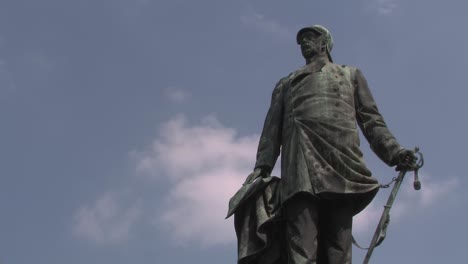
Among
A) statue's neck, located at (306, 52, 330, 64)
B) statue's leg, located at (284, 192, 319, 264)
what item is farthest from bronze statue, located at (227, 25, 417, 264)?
statue's neck, located at (306, 52, 330, 64)

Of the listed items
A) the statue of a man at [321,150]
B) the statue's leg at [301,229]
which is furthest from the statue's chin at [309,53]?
the statue's leg at [301,229]

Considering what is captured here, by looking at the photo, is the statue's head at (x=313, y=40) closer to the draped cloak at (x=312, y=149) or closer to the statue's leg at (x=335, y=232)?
the draped cloak at (x=312, y=149)

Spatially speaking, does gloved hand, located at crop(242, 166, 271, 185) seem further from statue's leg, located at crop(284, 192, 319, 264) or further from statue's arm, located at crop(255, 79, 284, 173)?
statue's leg, located at crop(284, 192, 319, 264)

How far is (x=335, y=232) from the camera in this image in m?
9.54

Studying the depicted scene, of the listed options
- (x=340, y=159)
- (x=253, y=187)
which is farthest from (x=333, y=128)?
(x=253, y=187)

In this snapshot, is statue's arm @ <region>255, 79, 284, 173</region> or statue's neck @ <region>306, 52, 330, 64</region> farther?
statue's neck @ <region>306, 52, 330, 64</region>

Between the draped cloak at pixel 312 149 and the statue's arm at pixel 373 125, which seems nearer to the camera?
the draped cloak at pixel 312 149

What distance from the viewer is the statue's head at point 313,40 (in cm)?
1065

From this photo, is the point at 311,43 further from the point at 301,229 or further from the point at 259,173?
the point at 301,229

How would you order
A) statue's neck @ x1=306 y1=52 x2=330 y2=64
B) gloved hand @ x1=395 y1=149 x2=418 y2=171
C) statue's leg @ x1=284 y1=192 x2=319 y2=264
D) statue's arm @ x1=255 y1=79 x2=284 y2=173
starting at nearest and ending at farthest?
statue's leg @ x1=284 y1=192 x2=319 y2=264, gloved hand @ x1=395 y1=149 x2=418 y2=171, statue's arm @ x1=255 y1=79 x2=284 y2=173, statue's neck @ x1=306 y1=52 x2=330 y2=64

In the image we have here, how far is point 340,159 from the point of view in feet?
31.6

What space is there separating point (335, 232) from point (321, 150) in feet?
2.75

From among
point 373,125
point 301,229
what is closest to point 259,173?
point 301,229

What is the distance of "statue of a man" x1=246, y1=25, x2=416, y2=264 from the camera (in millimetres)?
9484
